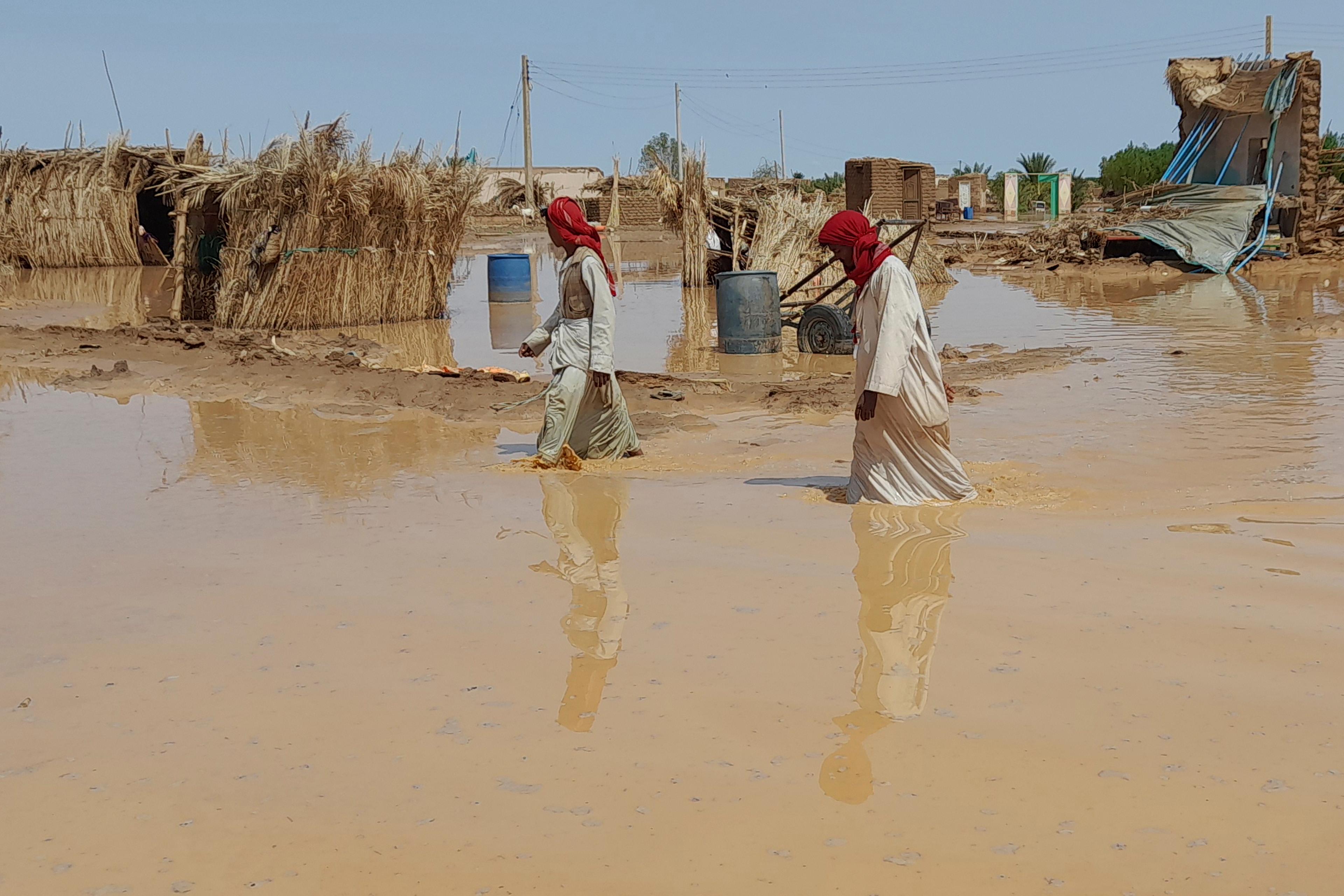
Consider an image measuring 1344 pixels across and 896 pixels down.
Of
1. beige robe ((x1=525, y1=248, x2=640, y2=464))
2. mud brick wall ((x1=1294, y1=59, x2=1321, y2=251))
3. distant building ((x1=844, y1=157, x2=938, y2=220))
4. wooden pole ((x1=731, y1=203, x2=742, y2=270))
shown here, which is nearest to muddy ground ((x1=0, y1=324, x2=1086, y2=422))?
beige robe ((x1=525, y1=248, x2=640, y2=464))

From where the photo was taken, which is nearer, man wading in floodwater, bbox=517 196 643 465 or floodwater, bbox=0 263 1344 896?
floodwater, bbox=0 263 1344 896

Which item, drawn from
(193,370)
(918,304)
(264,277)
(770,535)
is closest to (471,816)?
(770,535)

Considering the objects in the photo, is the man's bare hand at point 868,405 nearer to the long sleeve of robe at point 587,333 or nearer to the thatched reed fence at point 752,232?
the long sleeve of robe at point 587,333

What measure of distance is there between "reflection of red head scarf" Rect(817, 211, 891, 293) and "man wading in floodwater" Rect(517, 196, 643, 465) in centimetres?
142

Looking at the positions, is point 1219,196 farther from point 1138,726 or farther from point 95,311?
point 1138,726

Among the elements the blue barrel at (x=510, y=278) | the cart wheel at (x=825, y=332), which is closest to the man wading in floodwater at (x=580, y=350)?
the cart wheel at (x=825, y=332)

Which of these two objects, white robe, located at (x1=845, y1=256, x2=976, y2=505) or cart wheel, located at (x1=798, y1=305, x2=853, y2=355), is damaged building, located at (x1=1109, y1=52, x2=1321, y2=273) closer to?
cart wheel, located at (x1=798, y1=305, x2=853, y2=355)

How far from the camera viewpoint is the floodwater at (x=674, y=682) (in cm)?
247

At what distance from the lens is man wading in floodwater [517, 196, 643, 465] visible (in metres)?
6.27

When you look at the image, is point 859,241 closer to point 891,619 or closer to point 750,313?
point 891,619

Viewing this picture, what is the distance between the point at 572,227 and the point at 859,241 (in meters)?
1.78

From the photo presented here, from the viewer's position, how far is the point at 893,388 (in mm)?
4965

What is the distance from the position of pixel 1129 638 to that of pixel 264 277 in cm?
1155

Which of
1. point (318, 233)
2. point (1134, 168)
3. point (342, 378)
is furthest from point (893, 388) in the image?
point (1134, 168)
